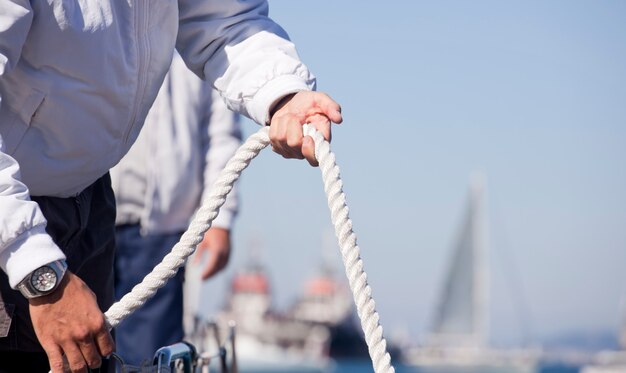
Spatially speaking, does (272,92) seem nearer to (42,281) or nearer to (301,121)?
(301,121)

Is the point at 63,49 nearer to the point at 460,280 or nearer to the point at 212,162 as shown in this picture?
the point at 212,162

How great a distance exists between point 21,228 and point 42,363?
400 mm

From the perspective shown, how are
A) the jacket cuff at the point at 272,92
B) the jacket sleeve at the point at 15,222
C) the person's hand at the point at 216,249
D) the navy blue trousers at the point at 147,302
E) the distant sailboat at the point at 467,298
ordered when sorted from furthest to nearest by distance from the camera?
the distant sailboat at the point at 467,298 < the person's hand at the point at 216,249 < the navy blue trousers at the point at 147,302 < the jacket cuff at the point at 272,92 < the jacket sleeve at the point at 15,222

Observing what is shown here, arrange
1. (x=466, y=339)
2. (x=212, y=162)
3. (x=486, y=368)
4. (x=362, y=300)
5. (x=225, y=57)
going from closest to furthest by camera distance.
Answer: (x=362, y=300) < (x=225, y=57) < (x=212, y=162) < (x=466, y=339) < (x=486, y=368)

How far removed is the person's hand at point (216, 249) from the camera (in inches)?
165

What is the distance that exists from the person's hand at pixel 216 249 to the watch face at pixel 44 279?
229 cm

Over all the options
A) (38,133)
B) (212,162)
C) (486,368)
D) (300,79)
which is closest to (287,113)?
(300,79)

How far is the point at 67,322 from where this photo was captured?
6.23 ft

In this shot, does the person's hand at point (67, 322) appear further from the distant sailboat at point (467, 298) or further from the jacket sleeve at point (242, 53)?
the distant sailboat at point (467, 298)

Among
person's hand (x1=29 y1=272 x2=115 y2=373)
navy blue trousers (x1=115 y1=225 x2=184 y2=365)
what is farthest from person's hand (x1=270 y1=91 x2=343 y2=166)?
navy blue trousers (x1=115 y1=225 x2=184 y2=365)

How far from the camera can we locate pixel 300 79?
2277mm

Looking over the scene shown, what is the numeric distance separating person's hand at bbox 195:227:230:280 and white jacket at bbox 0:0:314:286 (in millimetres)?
1839

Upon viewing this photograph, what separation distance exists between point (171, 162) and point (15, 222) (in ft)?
7.38

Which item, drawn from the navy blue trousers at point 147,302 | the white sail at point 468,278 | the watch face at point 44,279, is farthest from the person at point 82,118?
the white sail at point 468,278
